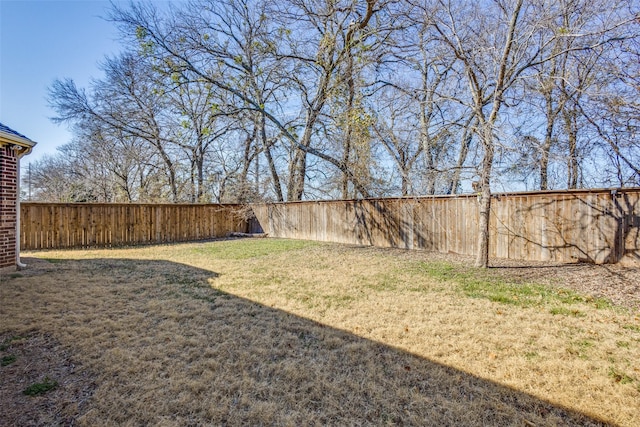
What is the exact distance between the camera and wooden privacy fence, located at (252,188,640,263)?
569cm

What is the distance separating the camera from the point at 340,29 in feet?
31.1

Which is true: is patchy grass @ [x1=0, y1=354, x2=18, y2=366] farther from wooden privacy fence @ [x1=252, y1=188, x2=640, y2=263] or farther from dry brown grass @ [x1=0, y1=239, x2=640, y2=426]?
wooden privacy fence @ [x1=252, y1=188, x2=640, y2=263]

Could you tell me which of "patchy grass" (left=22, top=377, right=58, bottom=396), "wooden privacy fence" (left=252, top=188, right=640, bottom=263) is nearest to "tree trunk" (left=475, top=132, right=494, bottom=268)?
"wooden privacy fence" (left=252, top=188, right=640, bottom=263)

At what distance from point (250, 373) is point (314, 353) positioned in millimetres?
636

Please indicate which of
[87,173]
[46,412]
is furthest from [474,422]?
[87,173]

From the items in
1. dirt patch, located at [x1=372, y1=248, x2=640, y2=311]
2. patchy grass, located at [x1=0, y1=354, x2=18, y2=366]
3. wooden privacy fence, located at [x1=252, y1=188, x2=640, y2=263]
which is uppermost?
wooden privacy fence, located at [x1=252, y1=188, x2=640, y2=263]

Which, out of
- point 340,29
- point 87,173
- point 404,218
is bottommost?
point 404,218

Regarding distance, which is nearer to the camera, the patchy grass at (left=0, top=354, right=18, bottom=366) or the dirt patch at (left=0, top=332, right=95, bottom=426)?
the dirt patch at (left=0, top=332, right=95, bottom=426)

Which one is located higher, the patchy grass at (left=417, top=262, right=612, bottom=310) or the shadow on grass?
the patchy grass at (left=417, top=262, right=612, bottom=310)

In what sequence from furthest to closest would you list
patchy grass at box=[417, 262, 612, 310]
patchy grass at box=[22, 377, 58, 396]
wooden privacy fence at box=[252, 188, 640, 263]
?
wooden privacy fence at box=[252, 188, 640, 263] → patchy grass at box=[417, 262, 612, 310] → patchy grass at box=[22, 377, 58, 396]

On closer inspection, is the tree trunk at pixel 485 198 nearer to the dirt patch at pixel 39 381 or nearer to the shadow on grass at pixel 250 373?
the shadow on grass at pixel 250 373

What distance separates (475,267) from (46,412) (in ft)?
21.6

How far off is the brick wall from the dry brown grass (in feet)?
2.43

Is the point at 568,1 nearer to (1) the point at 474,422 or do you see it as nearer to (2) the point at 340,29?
(2) the point at 340,29
